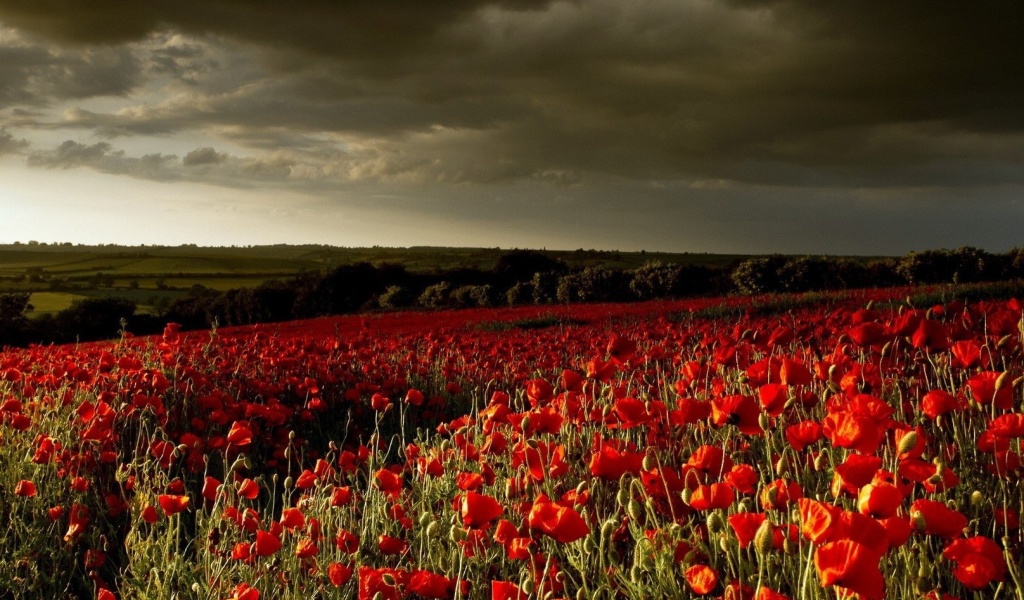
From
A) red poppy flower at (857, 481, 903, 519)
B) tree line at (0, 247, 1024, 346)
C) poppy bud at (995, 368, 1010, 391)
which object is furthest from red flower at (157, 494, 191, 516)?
tree line at (0, 247, 1024, 346)

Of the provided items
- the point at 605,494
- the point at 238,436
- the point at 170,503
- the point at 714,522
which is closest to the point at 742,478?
the point at 714,522

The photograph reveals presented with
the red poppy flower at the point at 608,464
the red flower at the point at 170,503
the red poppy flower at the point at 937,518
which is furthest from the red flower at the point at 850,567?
the red flower at the point at 170,503

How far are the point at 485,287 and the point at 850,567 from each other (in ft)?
96.0

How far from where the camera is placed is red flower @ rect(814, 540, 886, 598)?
4.99ft

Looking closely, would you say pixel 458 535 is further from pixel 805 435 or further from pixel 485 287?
pixel 485 287

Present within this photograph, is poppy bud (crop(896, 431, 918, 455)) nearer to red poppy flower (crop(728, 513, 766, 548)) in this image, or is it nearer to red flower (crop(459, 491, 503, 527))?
red poppy flower (crop(728, 513, 766, 548))

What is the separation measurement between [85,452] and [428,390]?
3.60 metres

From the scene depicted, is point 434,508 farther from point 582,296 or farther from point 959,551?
point 582,296

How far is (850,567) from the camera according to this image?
152 centimetres

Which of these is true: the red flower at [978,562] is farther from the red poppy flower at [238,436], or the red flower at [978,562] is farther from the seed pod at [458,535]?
the red poppy flower at [238,436]

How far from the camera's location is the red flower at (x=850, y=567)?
1.52 meters

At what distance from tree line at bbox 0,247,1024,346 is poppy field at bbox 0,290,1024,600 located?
1824 cm

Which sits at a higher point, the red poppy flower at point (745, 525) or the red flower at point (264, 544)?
the red poppy flower at point (745, 525)

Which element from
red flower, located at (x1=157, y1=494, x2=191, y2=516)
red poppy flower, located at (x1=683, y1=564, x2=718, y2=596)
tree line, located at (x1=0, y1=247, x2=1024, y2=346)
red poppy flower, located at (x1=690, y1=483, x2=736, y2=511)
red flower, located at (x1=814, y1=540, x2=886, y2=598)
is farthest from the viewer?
tree line, located at (x1=0, y1=247, x2=1024, y2=346)
